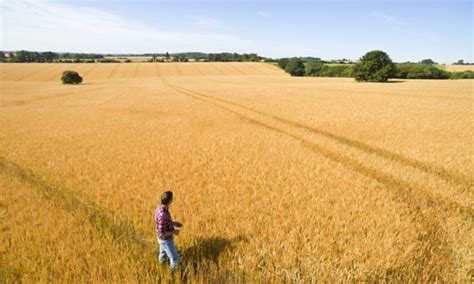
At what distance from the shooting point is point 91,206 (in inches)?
247

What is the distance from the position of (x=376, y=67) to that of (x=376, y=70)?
0.76 m

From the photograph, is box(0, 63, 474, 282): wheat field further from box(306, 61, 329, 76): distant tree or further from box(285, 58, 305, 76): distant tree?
box(306, 61, 329, 76): distant tree

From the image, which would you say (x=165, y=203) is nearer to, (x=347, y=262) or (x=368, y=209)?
(x=347, y=262)

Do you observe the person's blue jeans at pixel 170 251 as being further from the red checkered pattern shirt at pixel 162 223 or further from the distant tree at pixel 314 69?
the distant tree at pixel 314 69

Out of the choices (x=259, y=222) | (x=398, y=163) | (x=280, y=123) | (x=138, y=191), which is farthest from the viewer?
(x=280, y=123)

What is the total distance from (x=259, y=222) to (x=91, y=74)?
10605 centimetres

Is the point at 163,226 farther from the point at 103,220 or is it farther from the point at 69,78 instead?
the point at 69,78

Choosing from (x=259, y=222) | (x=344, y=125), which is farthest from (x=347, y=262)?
(x=344, y=125)

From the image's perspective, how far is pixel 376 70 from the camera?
216 ft

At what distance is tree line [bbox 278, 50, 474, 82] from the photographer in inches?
2581

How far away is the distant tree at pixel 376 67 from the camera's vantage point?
6500 centimetres

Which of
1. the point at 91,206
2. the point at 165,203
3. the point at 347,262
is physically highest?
the point at 165,203

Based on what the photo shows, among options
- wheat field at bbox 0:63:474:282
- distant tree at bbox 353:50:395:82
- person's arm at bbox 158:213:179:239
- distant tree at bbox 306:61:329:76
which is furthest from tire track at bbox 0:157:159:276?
distant tree at bbox 306:61:329:76

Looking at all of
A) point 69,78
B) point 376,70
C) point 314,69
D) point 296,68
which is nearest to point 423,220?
point 376,70
